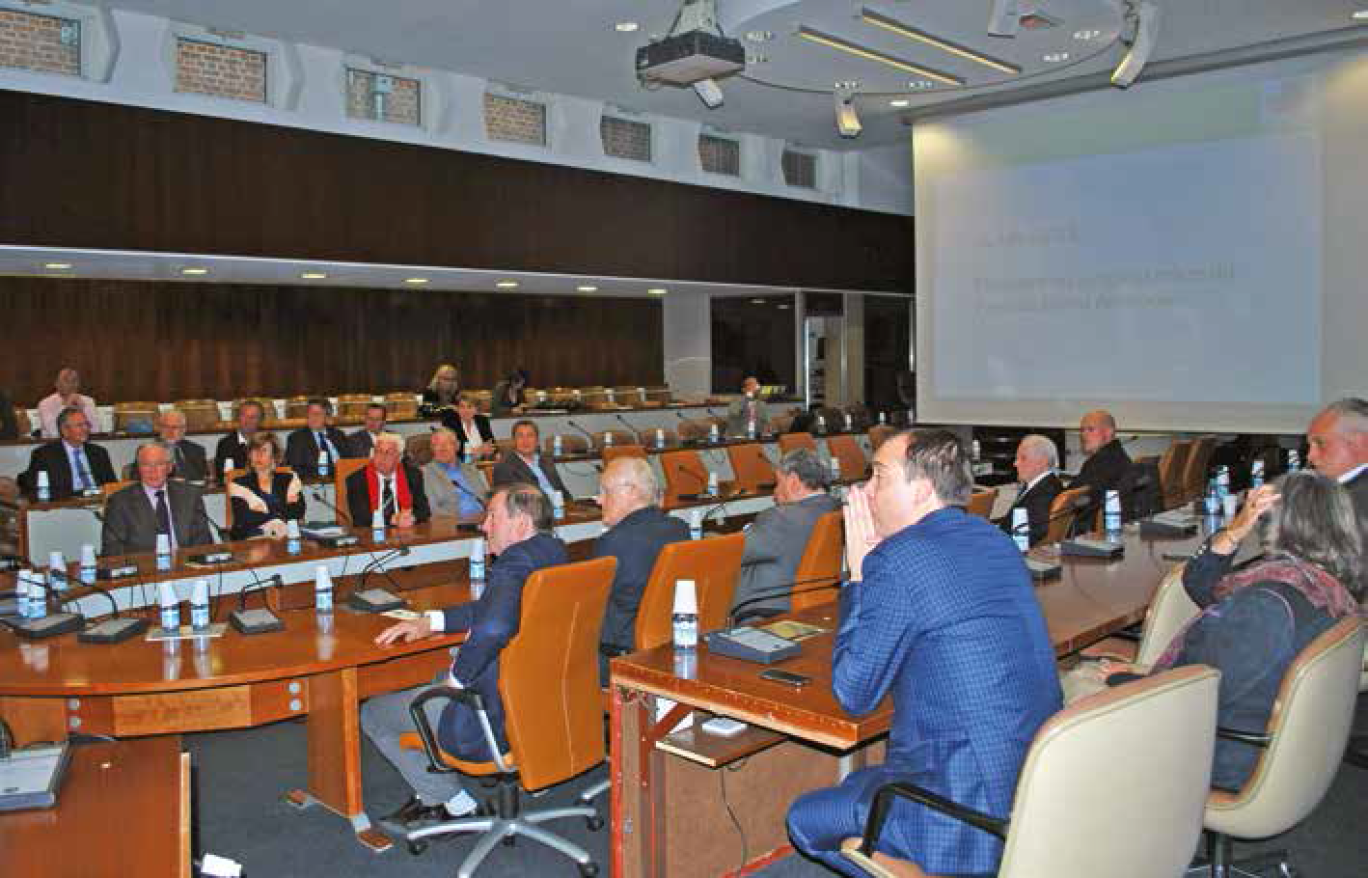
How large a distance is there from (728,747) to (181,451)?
21.7ft

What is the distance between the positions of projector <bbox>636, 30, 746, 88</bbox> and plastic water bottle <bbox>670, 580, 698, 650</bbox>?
399 cm

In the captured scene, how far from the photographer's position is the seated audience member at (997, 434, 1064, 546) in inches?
239

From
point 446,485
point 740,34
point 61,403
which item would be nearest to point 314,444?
point 446,485

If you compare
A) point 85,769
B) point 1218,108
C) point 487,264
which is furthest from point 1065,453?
point 85,769

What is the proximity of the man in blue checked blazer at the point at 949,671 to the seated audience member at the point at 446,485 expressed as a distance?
16.8 feet

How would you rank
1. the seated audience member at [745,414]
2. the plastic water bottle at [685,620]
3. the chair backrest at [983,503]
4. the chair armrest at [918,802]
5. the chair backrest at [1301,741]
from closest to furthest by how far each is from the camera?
the chair armrest at [918,802] < the chair backrest at [1301,741] < the plastic water bottle at [685,620] < the chair backrest at [983,503] < the seated audience member at [745,414]

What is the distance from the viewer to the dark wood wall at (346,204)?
8.24 meters

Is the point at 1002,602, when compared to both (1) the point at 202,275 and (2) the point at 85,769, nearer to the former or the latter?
(2) the point at 85,769

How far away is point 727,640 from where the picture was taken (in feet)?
11.0

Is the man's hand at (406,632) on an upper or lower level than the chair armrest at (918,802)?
upper

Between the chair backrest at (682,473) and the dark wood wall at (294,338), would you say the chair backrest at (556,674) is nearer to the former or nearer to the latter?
the chair backrest at (682,473)

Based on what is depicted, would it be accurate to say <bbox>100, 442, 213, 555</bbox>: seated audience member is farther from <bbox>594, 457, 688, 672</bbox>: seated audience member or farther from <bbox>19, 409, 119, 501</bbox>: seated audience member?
<bbox>594, 457, 688, 672</bbox>: seated audience member

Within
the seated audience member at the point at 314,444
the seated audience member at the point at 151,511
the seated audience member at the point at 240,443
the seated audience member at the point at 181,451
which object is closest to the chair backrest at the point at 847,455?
the seated audience member at the point at 314,444

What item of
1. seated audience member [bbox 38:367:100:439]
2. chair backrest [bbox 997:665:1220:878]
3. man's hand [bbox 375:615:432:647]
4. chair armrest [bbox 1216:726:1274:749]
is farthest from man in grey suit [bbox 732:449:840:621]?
seated audience member [bbox 38:367:100:439]
